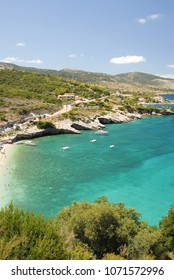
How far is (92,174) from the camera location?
48.7 m

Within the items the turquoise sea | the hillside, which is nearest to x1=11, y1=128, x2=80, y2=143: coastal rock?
the turquoise sea

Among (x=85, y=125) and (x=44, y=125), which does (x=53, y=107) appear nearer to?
(x=85, y=125)

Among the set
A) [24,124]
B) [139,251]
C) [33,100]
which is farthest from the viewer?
[33,100]

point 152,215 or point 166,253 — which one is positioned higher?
point 166,253

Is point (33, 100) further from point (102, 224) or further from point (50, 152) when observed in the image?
point (102, 224)

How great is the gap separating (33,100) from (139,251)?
312 feet

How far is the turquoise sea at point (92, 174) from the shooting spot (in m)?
37.6

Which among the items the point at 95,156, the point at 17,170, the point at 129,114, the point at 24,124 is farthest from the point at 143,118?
the point at 17,170

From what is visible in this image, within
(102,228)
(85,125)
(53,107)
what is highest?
(53,107)

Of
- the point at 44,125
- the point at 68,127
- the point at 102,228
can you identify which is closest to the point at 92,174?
the point at 102,228

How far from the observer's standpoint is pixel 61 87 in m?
138

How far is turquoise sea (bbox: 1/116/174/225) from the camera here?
37.6 m

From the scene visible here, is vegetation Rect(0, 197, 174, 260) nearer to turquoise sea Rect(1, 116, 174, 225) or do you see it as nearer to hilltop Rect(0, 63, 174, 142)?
turquoise sea Rect(1, 116, 174, 225)

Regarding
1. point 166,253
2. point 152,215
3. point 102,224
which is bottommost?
point 152,215
